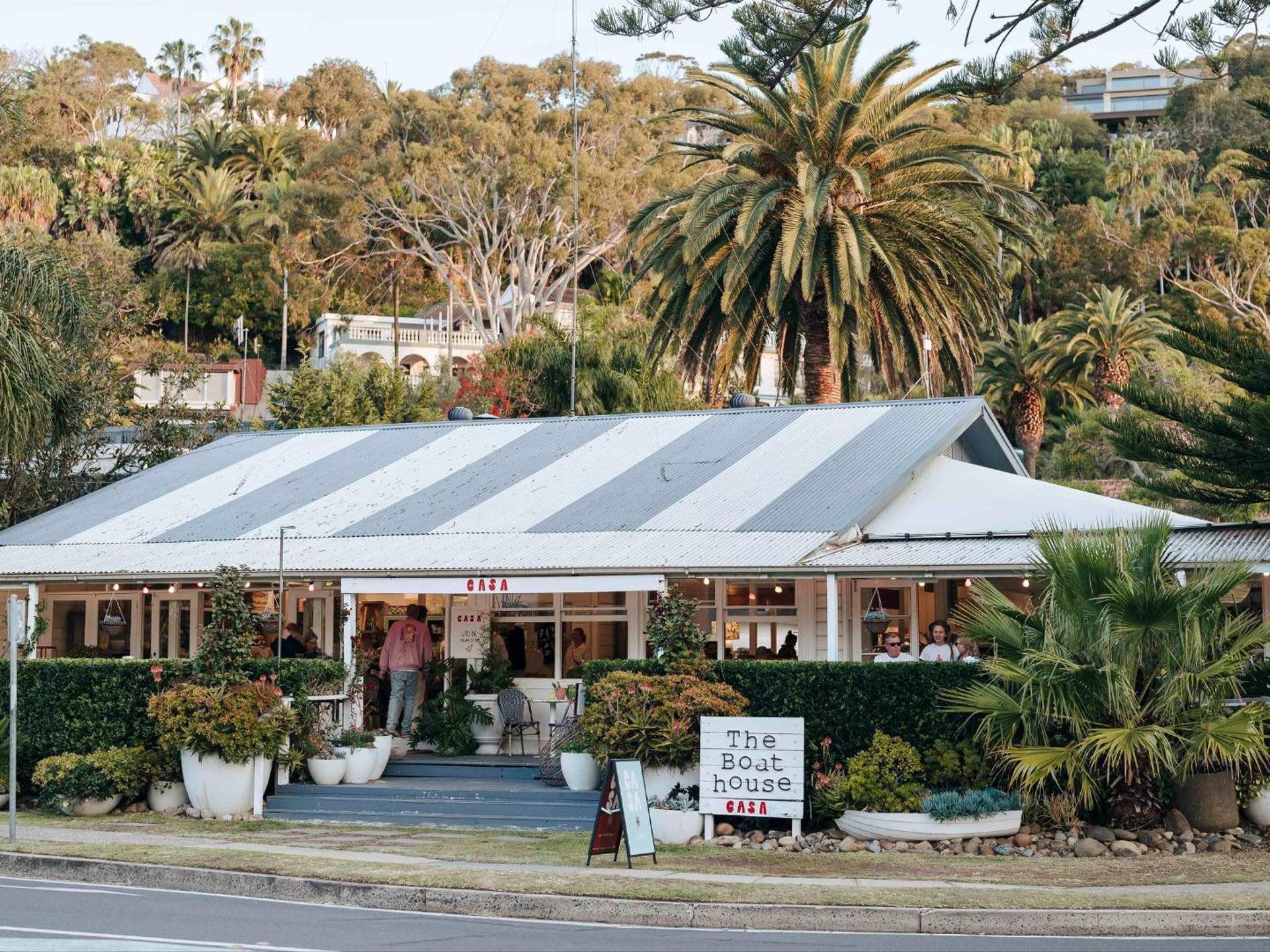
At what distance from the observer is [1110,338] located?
5325cm

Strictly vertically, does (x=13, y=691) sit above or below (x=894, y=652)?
below

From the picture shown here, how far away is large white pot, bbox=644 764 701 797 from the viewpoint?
16750mm

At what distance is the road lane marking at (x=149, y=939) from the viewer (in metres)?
10.3

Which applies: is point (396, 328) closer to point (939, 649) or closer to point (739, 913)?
point (939, 649)

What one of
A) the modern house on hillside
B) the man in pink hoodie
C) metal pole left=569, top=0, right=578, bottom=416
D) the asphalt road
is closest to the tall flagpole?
metal pole left=569, top=0, right=578, bottom=416

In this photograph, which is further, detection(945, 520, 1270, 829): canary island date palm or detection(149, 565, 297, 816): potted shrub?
detection(149, 565, 297, 816): potted shrub

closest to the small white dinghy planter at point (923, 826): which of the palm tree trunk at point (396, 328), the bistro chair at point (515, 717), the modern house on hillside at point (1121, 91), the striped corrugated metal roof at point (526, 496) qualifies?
the striped corrugated metal roof at point (526, 496)

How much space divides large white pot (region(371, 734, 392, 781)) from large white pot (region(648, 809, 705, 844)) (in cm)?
437

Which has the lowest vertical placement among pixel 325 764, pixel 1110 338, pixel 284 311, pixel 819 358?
pixel 325 764

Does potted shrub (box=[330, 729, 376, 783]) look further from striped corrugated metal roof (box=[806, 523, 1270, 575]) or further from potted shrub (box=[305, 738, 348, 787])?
striped corrugated metal roof (box=[806, 523, 1270, 575])

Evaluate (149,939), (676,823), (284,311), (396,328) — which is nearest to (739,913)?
(149,939)

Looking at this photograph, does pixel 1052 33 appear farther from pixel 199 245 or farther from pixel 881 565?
Result: pixel 199 245

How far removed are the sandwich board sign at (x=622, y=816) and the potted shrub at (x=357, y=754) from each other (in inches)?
214

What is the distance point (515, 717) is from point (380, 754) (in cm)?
200
